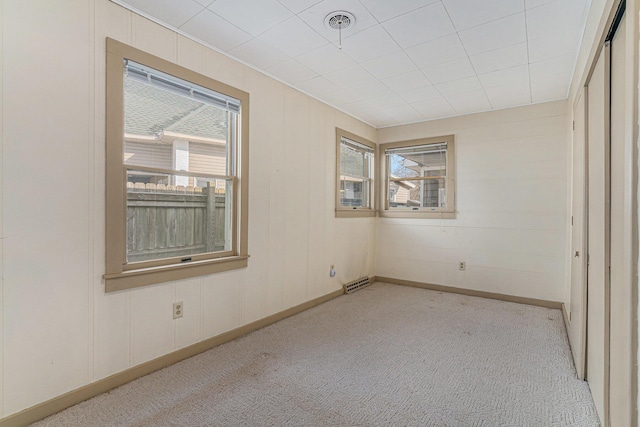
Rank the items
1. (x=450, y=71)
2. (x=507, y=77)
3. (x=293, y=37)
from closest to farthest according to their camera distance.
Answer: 1. (x=293, y=37)
2. (x=450, y=71)
3. (x=507, y=77)

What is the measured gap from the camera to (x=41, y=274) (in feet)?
5.89

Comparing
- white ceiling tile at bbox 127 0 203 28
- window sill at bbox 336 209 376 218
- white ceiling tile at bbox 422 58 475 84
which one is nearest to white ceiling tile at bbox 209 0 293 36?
white ceiling tile at bbox 127 0 203 28

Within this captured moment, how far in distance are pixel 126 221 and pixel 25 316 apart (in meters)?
0.72

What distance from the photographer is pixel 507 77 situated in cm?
322

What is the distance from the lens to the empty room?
1.72m

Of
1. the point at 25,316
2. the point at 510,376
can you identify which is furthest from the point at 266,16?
the point at 510,376

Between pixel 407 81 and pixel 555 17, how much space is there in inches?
52.5

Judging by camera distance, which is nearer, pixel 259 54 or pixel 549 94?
pixel 259 54

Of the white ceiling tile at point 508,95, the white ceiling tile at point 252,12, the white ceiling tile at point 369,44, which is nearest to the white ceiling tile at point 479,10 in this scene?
the white ceiling tile at point 369,44

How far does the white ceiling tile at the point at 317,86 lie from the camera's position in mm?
3352

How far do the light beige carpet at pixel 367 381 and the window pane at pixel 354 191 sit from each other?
1.75 meters

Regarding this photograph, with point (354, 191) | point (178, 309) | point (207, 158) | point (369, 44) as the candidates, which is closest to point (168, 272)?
point (178, 309)

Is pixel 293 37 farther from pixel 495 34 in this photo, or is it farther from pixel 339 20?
pixel 495 34

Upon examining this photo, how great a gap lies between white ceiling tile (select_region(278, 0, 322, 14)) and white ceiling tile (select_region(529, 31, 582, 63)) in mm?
1755
